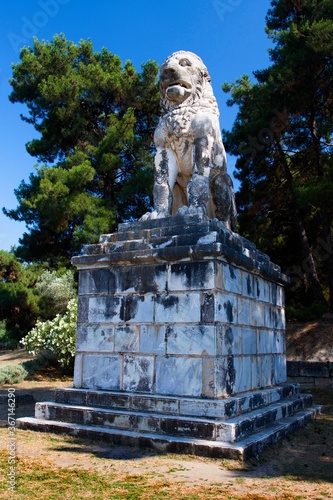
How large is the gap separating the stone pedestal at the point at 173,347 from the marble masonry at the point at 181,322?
0.03 feet

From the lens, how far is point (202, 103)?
5.20 meters

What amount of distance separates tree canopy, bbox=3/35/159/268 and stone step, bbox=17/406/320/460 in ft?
31.5

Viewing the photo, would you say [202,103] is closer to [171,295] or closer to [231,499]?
[171,295]

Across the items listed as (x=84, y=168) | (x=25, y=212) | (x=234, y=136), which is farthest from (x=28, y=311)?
(x=234, y=136)

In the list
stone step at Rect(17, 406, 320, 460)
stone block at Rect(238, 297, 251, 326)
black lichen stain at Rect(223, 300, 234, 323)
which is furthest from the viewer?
stone block at Rect(238, 297, 251, 326)

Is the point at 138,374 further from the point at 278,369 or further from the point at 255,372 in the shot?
the point at 278,369

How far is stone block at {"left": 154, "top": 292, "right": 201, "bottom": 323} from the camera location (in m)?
4.29

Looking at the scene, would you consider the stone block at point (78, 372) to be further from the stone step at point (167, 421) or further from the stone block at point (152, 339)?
the stone block at point (152, 339)

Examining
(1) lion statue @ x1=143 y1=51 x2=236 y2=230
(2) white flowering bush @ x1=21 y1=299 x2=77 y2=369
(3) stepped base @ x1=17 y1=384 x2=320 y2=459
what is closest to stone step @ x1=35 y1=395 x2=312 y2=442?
(3) stepped base @ x1=17 y1=384 x2=320 y2=459

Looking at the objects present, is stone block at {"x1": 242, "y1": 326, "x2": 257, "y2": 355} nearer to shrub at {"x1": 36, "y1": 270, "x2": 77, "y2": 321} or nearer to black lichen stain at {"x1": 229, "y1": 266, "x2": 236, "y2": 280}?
black lichen stain at {"x1": 229, "y1": 266, "x2": 236, "y2": 280}

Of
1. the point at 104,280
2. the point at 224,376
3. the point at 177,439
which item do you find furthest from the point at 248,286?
the point at 177,439

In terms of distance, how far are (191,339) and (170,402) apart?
1.90ft

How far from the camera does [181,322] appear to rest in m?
4.34

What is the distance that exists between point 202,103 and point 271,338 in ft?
9.38
